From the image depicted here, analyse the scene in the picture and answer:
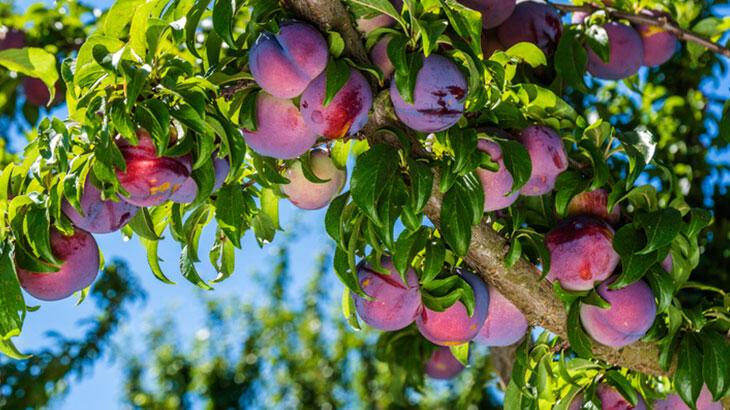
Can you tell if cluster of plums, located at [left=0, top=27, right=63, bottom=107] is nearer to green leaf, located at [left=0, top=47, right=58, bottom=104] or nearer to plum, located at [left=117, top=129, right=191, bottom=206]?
green leaf, located at [left=0, top=47, right=58, bottom=104]

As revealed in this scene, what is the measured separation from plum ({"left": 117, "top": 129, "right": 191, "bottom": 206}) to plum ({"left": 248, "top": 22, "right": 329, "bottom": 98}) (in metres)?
0.13

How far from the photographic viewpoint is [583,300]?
1.10 m

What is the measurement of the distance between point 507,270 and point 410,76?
32cm

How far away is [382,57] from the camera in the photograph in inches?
37.9

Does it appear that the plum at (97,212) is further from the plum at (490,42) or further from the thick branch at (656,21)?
the thick branch at (656,21)

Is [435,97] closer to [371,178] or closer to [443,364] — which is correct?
[371,178]

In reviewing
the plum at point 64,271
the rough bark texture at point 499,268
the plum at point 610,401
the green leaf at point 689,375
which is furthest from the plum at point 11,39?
the green leaf at point 689,375

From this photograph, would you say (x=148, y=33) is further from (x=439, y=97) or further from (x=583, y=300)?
(x=583, y=300)

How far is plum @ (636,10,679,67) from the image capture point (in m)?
1.45

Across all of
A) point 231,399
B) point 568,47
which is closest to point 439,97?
point 568,47

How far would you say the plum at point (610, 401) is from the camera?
118cm

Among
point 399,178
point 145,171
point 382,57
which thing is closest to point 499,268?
point 399,178

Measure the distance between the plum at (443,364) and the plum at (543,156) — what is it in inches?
23.8

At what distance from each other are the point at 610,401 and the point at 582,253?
262mm
